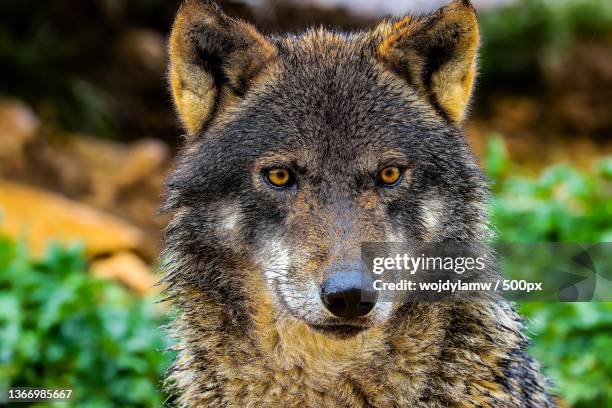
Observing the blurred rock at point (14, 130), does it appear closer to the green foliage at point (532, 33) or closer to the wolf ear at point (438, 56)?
the wolf ear at point (438, 56)

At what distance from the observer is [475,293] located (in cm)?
406

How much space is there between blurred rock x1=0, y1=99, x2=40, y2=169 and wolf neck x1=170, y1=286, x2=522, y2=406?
20.4 ft

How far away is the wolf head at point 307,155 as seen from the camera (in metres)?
3.80

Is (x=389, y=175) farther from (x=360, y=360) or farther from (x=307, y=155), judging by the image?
(x=360, y=360)

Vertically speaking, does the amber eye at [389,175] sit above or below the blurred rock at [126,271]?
below

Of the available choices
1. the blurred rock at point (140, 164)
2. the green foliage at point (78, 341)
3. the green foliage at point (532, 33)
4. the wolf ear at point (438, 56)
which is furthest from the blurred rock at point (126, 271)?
the green foliage at point (532, 33)

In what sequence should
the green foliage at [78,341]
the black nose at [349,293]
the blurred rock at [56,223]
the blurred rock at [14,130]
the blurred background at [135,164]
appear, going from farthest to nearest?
the blurred rock at [14,130]
the blurred rock at [56,223]
the blurred background at [135,164]
the green foliage at [78,341]
the black nose at [349,293]

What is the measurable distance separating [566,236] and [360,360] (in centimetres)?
363

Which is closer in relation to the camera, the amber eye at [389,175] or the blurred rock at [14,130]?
the amber eye at [389,175]

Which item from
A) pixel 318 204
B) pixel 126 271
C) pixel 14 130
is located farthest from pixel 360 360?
pixel 14 130

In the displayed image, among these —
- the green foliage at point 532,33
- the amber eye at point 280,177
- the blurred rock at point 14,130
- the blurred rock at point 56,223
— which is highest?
the green foliage at point 532,33

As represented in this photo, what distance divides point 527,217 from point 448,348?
356 centimetres

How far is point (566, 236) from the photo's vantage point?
7047mm

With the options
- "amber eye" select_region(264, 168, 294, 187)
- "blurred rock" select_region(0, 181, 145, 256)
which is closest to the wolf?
"amber eye" select_region(264, 168, 294, 187)
